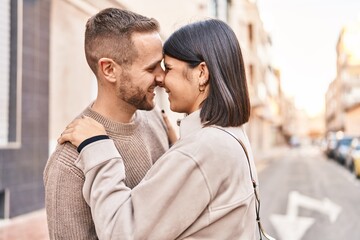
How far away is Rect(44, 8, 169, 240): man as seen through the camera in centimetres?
163

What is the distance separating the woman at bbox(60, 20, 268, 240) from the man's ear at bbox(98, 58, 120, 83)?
20cm

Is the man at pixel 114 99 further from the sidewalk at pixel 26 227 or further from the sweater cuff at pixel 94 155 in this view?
the sidewalk at pixel 26 227

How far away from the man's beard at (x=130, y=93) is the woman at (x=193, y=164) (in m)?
0.13

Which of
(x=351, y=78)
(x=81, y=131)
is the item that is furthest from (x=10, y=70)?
(x=351, y=78)

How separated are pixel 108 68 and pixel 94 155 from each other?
38cm

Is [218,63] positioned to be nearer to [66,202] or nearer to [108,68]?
[108,68]

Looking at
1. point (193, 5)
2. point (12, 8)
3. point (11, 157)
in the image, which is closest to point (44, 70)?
point (12, 8)

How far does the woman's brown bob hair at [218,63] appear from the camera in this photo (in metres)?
1.66

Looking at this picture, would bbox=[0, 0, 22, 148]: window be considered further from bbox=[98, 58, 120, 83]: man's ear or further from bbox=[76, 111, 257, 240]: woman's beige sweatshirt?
bbox=[76, 111, 257, 240]: woman's beige sweatshirt

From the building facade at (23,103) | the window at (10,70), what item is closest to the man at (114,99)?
the building facade at (23,103)

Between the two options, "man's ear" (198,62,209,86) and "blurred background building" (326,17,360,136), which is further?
"blurred background building" (326,17,360,136)

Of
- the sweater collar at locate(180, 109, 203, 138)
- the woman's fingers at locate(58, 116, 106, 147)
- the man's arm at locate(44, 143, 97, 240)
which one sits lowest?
the man's arm at locate(44, 143, 97, 240)

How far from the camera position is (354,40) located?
68.4 m

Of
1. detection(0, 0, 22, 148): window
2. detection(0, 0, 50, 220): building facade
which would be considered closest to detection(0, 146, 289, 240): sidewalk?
detection(0, 0, 50, 220): building facade
